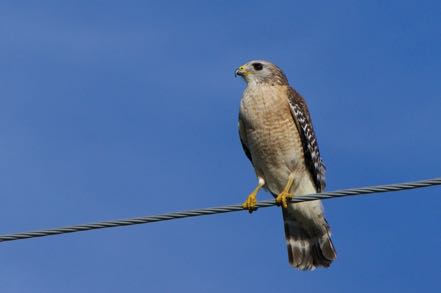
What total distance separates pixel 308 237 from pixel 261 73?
1.99m

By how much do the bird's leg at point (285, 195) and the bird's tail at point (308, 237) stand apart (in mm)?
435

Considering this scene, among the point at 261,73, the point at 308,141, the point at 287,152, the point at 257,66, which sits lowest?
the point at 287,152

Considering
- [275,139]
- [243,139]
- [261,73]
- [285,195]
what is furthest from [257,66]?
[285,195]

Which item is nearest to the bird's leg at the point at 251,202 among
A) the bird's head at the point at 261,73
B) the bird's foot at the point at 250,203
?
the bird's foot at the point at 250,203

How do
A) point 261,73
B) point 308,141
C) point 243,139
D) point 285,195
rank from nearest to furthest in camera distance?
point 285,195 < point 308,141 < point 243,139 < point 261,73

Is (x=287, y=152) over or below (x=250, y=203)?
over

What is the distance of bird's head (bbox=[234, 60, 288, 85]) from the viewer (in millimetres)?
A: 10805

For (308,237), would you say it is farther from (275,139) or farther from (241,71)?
(241,71)

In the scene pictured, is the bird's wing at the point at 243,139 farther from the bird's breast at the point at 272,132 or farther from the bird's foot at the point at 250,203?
the bird's foot at the point at 250,203

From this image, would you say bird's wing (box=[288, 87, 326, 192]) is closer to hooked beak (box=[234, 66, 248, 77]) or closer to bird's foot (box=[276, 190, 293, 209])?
hooked beak (box=[234, 66, 248, 77])

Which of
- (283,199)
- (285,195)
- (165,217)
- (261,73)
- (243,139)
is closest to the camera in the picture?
(165,217)

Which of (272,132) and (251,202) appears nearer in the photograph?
(251,202)

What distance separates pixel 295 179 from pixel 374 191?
370cm

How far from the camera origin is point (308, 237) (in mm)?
10898
